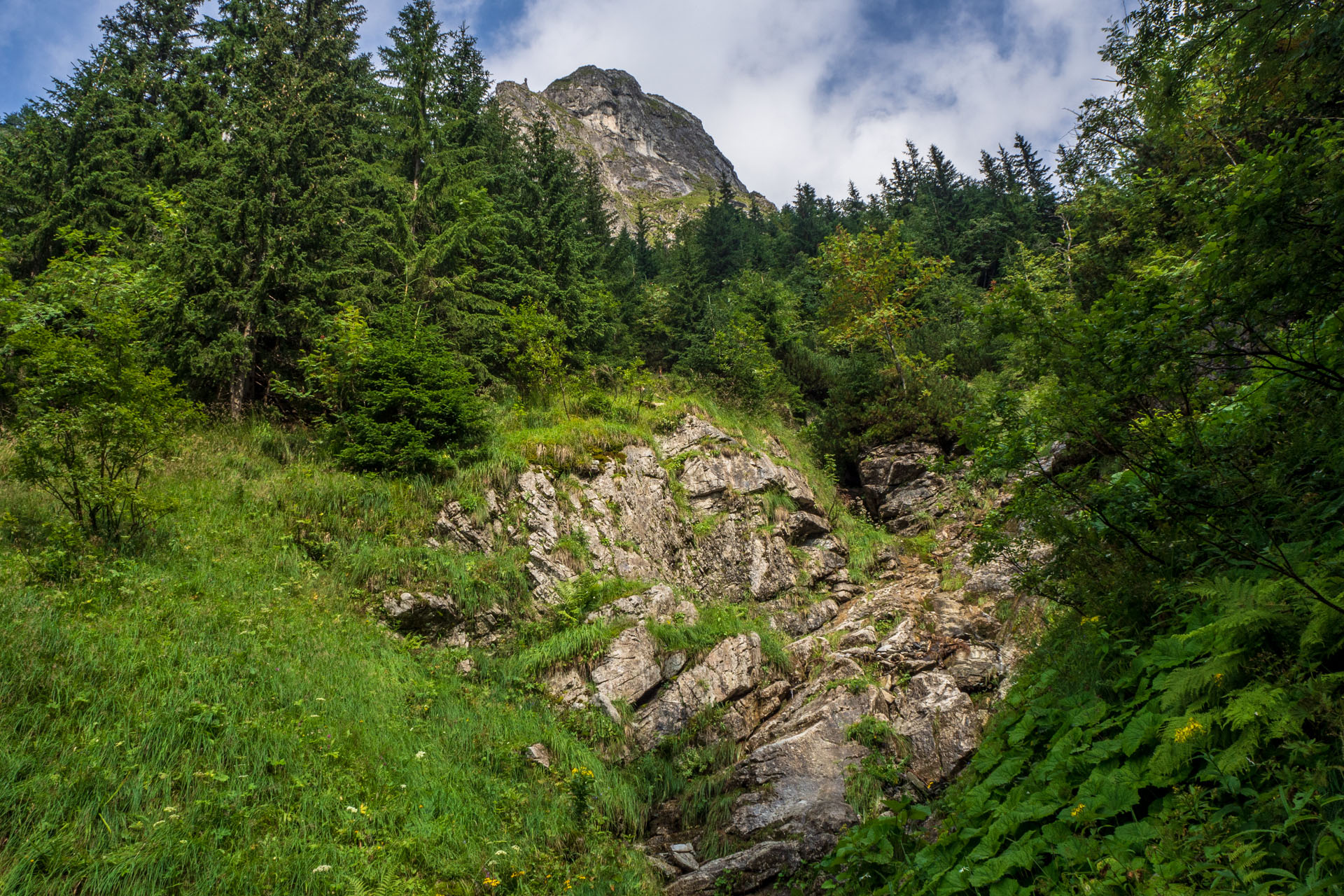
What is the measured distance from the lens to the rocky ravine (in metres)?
6.49

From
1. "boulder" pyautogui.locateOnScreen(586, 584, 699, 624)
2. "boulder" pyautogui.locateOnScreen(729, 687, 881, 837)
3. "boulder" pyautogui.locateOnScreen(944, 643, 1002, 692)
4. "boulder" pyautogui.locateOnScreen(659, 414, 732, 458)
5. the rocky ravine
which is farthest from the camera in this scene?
"boulder" pyautogui.locateOnScreen(659, 414, 732, 458)

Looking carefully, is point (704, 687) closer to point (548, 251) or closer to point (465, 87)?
point (548, 251)

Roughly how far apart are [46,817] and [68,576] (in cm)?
388

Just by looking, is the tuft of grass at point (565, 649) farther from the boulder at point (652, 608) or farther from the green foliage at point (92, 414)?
the green foliage at point (92, 414)

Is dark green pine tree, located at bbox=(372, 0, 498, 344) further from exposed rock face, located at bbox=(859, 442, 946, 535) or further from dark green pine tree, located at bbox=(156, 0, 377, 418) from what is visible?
exposed rock face, located at bbox=(859, 442, 946, 535)

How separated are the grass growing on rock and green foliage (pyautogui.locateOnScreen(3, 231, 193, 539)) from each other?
1.74ft

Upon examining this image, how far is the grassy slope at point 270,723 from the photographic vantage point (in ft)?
12.1

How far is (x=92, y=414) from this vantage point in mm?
6676

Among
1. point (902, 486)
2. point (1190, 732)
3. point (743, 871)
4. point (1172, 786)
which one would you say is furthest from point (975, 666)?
point (902, 486)

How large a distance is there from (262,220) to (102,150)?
7.23 m

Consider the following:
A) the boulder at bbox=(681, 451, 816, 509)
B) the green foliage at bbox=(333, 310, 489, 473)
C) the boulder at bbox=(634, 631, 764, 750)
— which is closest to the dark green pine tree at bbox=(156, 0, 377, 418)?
the green foliage at bbox=(333, 310, 489, 473)

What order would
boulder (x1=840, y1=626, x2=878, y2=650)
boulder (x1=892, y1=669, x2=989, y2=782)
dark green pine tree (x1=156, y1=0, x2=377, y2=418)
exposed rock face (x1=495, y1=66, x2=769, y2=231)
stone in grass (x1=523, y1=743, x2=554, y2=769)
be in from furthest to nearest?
exposed rock face (x1=495, y1=66, x2=769, y2=231) → dark green pine tree (x1=156, y1=0, x2=377, y2=418) → boulder (x1=840, y1=626, x2=878, y2=650) → boulder (x1=892, y1=669, x2=989, y2=782) → stone in grass (x1=523, y1=743, x2=554, y2=769)

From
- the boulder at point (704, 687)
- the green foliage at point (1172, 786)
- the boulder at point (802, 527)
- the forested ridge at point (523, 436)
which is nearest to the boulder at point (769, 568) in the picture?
the boulder at point (802, 527)

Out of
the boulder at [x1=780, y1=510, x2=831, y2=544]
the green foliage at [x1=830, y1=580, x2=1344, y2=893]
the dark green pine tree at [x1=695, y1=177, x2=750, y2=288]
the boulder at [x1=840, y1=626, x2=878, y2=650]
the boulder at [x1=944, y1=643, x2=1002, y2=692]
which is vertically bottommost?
the boulder at [x1=944, y1=643, x2=1002, y2=692]
